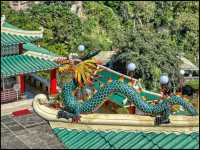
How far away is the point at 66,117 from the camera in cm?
972

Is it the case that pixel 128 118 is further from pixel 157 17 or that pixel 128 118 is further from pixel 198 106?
pixel 157 17

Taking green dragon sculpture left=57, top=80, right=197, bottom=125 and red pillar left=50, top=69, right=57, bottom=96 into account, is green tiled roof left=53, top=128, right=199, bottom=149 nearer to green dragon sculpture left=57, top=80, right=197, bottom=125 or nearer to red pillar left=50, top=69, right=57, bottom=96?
green dragon sculpture left=57, top=80, right=197, bottom=125

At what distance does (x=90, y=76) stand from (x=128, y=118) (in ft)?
4.26

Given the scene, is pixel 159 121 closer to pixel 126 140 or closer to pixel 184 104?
pixel 184 104

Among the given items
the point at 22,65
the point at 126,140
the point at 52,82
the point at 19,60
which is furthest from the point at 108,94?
the point at 52,82

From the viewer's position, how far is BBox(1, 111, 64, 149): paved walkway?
22572 mm

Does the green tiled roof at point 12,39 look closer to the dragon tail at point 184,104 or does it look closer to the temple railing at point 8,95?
the temple railing at point 8,95

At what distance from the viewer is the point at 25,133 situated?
24203 millimetres

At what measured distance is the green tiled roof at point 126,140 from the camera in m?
8.72

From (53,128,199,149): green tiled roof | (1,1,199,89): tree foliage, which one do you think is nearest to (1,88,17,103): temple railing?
(1,1,199,89): tree foliage

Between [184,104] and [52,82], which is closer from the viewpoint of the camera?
[184,104]

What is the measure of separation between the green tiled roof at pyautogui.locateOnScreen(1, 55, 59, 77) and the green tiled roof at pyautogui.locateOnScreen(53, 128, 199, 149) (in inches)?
655

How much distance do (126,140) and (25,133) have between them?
51.7 feet

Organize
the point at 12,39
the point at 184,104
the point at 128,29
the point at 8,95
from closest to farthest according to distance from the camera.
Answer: the point at 184,104 < the point at 8,95 < the point at 12,39 < the point at 128,29
